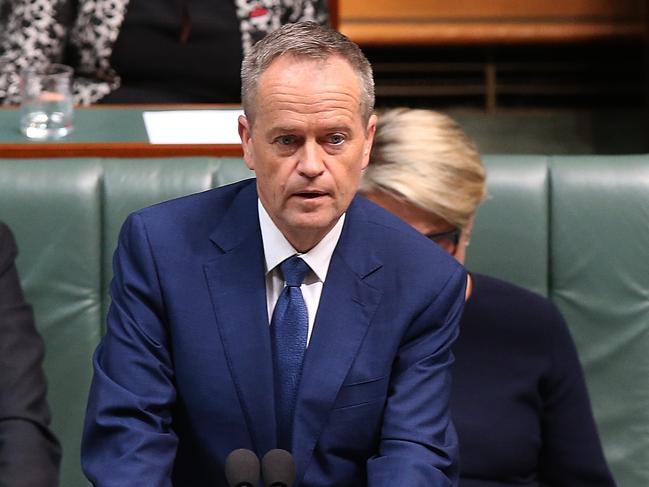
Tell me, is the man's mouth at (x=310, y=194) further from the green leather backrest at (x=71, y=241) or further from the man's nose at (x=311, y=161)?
the green leather backrest at (x=71, y=241)

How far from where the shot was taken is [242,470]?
1.19 metres

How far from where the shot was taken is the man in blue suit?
1430 mm

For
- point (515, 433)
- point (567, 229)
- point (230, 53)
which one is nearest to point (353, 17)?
point (230, 53)

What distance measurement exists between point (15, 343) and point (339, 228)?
485mm

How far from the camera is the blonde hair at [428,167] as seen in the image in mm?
1799

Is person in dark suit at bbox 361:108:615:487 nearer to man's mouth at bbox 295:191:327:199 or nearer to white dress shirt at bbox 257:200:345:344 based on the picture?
white dress shirt at bbox 257:200:345:344

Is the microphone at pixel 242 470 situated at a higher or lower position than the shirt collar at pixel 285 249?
lower

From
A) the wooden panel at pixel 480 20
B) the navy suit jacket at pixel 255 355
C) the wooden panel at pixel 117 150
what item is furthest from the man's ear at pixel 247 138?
the wooden panel at pixel 480 20

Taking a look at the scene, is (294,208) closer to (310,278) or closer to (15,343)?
(310,278)

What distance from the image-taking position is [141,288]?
1.47 meters

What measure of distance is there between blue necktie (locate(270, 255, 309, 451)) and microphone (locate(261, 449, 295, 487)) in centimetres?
27

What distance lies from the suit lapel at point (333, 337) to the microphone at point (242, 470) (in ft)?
0.84

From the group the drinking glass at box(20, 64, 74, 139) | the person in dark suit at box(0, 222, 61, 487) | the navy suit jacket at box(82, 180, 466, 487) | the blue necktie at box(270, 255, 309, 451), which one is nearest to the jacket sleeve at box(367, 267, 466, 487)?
the navy suit jacket at box(82, 180, 466, 487)

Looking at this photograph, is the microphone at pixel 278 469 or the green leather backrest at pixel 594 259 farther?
the green leather backrest at pixel 594 259
